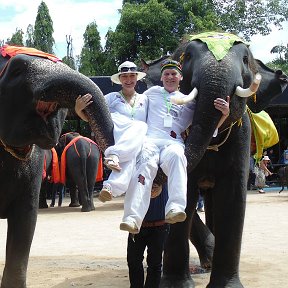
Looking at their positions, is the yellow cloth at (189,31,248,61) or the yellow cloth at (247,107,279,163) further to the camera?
the yellow cloth at (247,107,279,163)

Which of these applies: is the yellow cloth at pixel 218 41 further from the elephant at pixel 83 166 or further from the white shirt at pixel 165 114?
the elephant at pixel 83 166

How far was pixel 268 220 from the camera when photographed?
11289mm

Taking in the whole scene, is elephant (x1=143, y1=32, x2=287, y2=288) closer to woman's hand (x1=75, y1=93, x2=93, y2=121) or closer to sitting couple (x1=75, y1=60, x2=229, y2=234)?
sitting couple (x1=75, y1=60, x2=229, y2=234)

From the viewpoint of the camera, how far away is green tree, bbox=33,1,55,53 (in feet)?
104

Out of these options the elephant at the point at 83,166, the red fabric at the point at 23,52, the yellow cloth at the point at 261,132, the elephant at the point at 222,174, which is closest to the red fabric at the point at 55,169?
the elephant at the point at 83,166

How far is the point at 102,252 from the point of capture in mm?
8016

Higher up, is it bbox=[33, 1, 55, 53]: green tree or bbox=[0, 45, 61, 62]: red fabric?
bbox=[33, 1, 55, 53]: green tree

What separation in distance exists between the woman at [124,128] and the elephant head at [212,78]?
40 cm

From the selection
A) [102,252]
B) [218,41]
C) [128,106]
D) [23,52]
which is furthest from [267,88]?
[102,252]

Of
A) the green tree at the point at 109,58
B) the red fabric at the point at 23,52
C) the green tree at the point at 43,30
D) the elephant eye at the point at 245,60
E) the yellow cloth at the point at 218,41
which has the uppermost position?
the green tree at the point at 43,30

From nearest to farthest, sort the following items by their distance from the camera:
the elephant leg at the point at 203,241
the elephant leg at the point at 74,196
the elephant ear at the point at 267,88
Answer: the elephant ear at the point at 267,88 < the elephant leg at the point at 203,241 < the elephant leg at the point at 74,196

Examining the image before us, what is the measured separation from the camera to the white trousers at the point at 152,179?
412cm

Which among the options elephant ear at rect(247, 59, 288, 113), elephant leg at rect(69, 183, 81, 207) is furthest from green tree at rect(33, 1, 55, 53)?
elephant ear at rect(247, 59, 288, 113)

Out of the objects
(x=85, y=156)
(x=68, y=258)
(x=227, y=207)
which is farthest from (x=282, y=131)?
(x=227, y=207)
